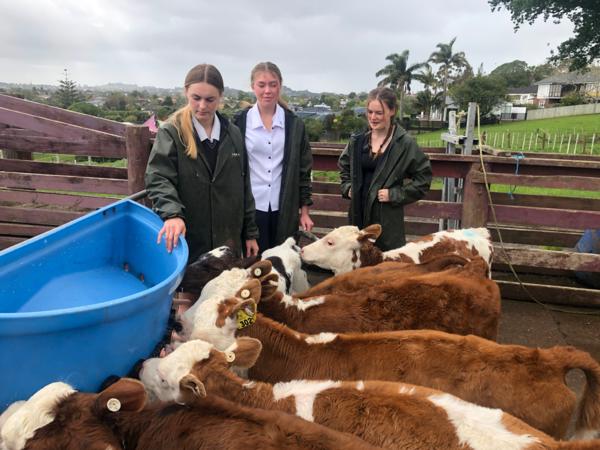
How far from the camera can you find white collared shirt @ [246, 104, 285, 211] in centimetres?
421

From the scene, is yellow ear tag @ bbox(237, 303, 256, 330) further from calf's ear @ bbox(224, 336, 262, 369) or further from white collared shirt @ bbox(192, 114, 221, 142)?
white collared shirt @ bbox(192, 114, 221, 142)

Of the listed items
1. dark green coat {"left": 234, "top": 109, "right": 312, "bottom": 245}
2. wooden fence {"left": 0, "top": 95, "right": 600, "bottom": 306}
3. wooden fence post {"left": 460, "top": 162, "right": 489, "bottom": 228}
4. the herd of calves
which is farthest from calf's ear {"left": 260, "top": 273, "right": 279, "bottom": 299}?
wooden fence post {"left": 460, "top": 162, "right": 489, "bottom": 228}

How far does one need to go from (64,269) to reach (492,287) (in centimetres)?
310

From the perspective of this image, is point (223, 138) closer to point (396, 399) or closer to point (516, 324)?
point (396, 399)

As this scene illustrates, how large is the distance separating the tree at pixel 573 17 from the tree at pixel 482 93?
19.8 metres

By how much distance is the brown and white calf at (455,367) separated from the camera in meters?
2.63

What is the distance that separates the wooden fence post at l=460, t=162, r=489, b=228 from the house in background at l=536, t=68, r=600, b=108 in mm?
103263

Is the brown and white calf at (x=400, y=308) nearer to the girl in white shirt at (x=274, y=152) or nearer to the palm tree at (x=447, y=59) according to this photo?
the girl in white shirt at (x=274, y=152)

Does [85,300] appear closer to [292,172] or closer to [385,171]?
[292,172]

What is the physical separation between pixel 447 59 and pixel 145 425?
92.8 m

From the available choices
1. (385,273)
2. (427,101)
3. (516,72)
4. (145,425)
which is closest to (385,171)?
(385,273)

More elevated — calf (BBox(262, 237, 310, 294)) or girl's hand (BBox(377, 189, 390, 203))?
girl's hand (BBox(377, 189, 390, 203))

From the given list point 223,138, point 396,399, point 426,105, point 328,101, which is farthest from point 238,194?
point 328,101

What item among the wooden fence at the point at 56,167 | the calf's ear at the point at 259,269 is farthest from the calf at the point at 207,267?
the wooden fence at the point at 56,167
